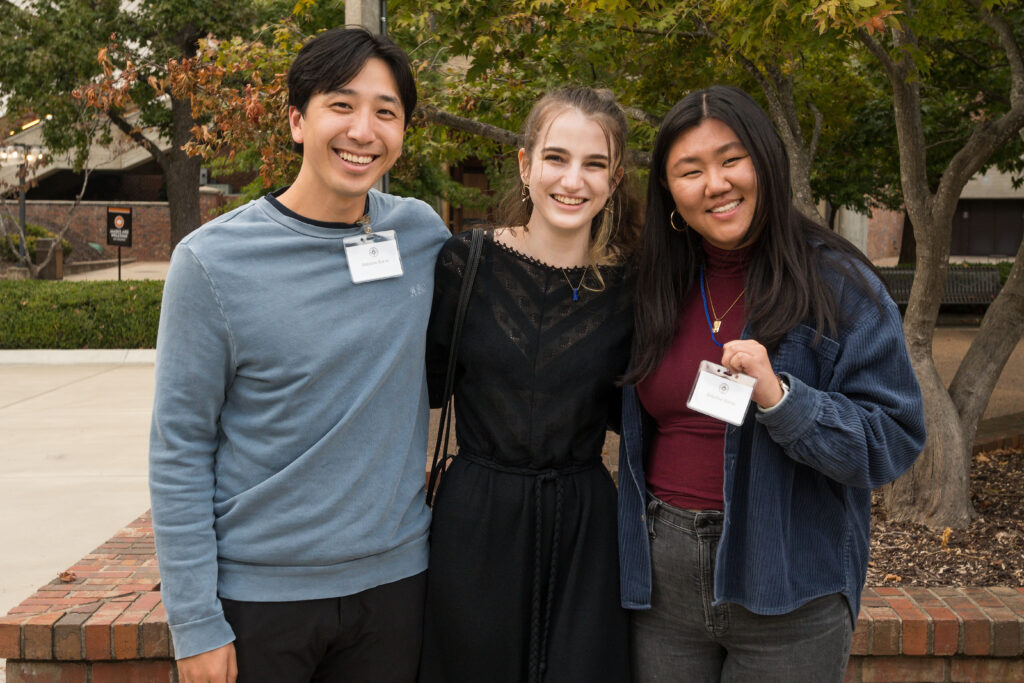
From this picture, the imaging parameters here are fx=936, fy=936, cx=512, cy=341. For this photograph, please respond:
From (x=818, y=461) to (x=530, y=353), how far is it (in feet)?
2.44

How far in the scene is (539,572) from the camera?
7.52 ft

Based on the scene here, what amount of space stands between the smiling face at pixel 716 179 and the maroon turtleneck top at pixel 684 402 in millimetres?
126

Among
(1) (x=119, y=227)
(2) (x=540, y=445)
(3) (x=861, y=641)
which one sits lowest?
(3) (x=861, y=641)

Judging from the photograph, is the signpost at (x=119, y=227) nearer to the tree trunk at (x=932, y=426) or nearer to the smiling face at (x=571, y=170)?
the tree trunk at (x=932, y=426)

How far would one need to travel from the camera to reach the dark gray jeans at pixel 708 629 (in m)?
2.07

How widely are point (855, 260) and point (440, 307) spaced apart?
1.01 meters

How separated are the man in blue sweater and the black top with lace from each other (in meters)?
0.17

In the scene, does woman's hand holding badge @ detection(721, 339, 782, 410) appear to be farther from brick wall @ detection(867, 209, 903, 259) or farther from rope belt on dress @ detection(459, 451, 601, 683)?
brick wall @ detection(867, 209, 903, 259)

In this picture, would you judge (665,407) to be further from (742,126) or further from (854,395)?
(742,126)

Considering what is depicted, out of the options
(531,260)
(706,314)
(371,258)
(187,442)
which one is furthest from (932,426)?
(187,442)

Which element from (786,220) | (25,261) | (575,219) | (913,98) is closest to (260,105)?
(913,98)

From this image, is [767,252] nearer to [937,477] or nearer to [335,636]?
[335,636]

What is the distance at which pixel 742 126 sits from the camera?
80.8 inches

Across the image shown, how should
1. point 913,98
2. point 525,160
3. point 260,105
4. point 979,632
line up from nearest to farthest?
point 525,160 → point 979,632 → point 913,98 → point 260,105
